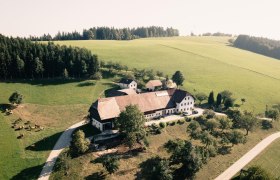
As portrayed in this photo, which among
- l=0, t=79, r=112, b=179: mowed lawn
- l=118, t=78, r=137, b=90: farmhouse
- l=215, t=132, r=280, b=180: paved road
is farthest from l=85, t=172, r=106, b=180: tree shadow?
l=118, t=78, r=137, b=90: farmhouse

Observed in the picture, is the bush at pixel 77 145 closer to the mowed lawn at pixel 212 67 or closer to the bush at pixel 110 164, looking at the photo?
the bush at pixel 110 164

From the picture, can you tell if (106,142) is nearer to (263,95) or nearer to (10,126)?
(10,126)

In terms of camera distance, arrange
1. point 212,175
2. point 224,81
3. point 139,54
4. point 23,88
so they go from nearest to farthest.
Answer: point 212,175 → point 23,88 → point 224,81 → point 139,54

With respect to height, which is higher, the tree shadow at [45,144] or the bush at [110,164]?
the tree shadow at [45,144]

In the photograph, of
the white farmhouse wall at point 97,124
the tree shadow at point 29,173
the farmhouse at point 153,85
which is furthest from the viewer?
the farmhouse at point 153,85

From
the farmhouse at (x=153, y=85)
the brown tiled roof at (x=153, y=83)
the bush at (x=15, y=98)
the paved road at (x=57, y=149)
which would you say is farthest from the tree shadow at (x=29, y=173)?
Answer: the brown tiled roof at (x=153, y=83)

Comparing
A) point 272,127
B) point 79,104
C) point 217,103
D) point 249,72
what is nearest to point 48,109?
point 79,104

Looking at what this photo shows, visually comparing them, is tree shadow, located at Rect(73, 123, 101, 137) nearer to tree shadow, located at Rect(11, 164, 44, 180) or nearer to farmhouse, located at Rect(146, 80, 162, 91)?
tree shadow, located at Rect(11, 164, 44, 180)
